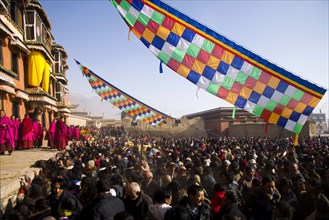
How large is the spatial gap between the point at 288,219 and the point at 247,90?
416 centimetres

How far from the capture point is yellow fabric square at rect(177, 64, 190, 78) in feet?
23.2

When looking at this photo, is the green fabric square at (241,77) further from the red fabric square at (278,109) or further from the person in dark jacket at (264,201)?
the person in dark jacket at (264,201)

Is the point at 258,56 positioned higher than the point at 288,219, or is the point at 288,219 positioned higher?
the point at 258,56

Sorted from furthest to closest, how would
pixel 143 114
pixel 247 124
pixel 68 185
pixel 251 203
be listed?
pixel 247 124, pixel 143 114, pixel 68 185, pixel 251 203

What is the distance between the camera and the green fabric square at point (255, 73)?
6.87 metres

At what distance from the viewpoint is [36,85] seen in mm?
16594

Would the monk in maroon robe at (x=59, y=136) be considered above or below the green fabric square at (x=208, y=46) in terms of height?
below

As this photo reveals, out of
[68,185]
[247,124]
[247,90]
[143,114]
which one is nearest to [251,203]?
[68,185]

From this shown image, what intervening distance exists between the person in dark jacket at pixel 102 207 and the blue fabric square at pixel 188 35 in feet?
14.8

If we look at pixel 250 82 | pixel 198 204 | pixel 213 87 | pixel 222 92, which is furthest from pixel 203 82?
pixel 198 204

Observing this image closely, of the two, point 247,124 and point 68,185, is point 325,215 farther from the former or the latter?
point 247,124

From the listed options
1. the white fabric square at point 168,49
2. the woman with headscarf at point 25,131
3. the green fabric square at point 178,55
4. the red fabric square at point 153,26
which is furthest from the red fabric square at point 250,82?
the woman with headscarf at point 25,131

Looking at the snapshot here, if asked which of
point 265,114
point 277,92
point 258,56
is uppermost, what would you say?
point 258,56

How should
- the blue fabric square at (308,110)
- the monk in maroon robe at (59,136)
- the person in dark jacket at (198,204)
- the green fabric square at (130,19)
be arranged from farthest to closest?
the monk in maroon robe at (59,136)
the green fabric square at (130,19)
the blue fabric square at (308,110)
the person in dark jacket at (198,204)
